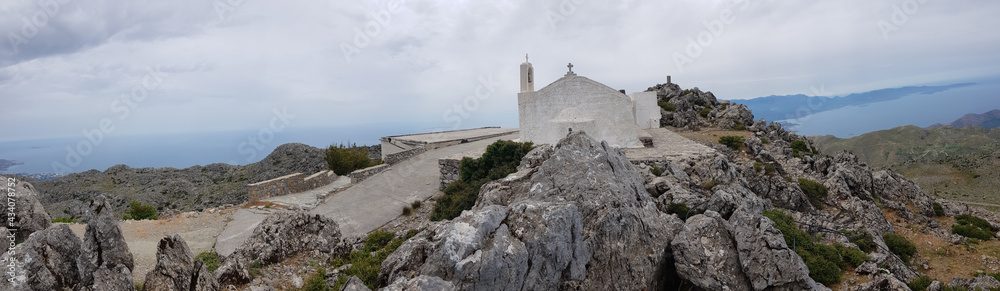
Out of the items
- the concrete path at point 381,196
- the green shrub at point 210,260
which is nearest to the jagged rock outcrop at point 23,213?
the green shrub at point 210,260

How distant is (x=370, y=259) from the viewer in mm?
9078

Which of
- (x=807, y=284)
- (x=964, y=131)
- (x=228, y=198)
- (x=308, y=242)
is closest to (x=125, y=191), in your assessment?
(x=228, y=198)

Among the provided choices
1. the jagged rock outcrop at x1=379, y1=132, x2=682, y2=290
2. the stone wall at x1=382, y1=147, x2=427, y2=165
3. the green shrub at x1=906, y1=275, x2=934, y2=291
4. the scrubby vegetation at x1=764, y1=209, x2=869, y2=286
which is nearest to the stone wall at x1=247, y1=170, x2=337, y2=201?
the stone wall at x1=382, y1=147, x2=427, y2=165

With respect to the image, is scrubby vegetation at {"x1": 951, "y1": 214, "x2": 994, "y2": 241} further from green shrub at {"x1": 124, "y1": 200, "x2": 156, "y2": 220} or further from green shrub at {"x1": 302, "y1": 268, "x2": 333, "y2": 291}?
green shrub at {"x1": 124, "y1": 200, "x2": 156, "y2": 220}

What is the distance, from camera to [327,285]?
26.7 feet

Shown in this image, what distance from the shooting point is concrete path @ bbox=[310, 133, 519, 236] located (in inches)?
663

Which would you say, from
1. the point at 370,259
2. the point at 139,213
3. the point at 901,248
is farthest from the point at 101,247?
the point at 901,248

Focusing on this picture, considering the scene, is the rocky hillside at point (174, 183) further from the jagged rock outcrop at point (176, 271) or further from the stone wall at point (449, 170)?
the jagged rock outcrop at point (176, 271)

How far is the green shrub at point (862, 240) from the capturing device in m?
13.1

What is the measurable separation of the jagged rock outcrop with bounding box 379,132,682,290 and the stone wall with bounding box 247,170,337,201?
12478mm

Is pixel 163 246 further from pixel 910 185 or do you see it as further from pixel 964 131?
pixel 964 131

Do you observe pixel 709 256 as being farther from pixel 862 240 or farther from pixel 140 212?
pixel 140 212

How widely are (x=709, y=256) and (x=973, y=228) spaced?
1677 cm

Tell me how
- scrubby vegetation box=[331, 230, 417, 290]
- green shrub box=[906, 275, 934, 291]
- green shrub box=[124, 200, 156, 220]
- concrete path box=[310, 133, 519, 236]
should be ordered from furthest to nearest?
concrete path box=[310, 133, 519, 236] < green shrub box=[124, 200, 156, 220] < green shrub box=[906, 275, 934, 291] < scrubby vegetation box=[331, 230, 417, 290]
